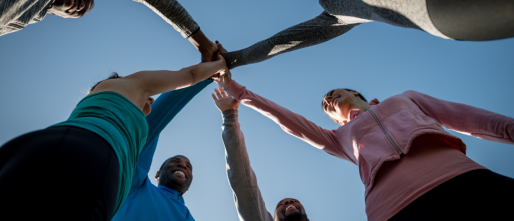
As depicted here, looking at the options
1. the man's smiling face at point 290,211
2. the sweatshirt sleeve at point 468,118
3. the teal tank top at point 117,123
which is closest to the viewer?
the teal tank top at point 117,123

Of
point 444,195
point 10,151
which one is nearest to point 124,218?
point 10,151

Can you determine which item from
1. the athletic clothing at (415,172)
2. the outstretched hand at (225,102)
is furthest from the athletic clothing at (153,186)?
the athletic clothing at (415,172)

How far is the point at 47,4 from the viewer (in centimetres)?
136

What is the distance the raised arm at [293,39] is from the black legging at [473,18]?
1.02 m

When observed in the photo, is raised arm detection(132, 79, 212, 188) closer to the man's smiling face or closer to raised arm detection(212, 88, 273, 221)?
raised arm detection(212, 88, 273, 221)

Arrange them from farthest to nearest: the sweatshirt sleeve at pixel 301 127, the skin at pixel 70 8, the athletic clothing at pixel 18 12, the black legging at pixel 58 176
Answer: the sweatshirt sleeve at pixel 301 127 → the skin at pixel 70 8 → the athletic clothing at pixel 18 12 → the black legging at pixel 58 176

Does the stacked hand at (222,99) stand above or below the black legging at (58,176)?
above

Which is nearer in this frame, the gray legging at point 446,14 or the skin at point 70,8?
the gray legging at point 446,14

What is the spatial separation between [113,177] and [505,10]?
1.16 metres

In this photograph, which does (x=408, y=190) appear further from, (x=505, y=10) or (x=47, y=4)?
(x=47, y=4)

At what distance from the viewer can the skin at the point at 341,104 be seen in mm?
2311

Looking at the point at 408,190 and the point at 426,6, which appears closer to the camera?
the point at 426,6

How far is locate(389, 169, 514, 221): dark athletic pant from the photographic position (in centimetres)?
96

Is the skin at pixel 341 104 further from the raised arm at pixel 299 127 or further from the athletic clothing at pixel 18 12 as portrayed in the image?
the athletic clothing at pixel 18 12
